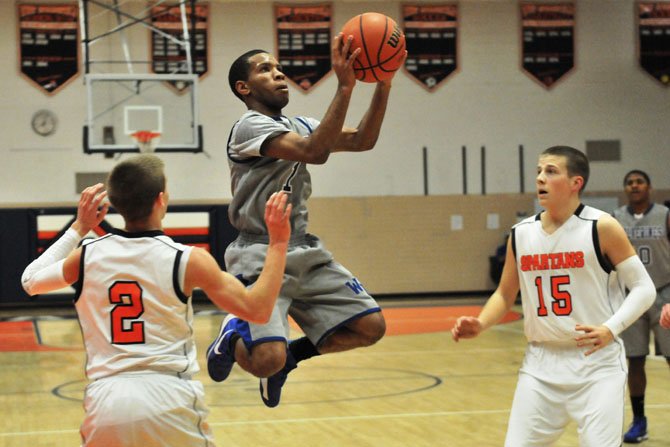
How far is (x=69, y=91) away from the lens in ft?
59.5

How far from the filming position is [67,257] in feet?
12.4

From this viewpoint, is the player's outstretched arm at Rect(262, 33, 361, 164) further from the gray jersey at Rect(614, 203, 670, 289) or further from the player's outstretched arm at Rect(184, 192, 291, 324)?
the gray jersey at Rect(614, 203, 670, 289)

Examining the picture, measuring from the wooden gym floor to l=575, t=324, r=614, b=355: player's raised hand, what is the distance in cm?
267

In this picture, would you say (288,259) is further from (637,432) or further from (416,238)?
(416,238)

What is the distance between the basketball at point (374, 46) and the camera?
4879 mm

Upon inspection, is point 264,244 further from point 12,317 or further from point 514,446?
point 12,317

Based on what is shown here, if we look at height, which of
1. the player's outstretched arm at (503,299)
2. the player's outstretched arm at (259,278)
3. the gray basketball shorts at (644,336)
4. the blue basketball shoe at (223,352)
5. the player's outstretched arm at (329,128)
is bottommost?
the gray basketball shorts at (644,336)

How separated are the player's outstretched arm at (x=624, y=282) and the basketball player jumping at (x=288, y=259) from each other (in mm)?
1198

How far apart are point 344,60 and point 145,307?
5.48ft

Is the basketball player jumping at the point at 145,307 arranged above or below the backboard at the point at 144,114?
below

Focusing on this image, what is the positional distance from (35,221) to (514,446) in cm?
1407

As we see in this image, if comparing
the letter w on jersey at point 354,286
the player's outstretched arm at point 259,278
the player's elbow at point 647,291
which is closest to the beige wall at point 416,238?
the letter w on jersey at point 354,286

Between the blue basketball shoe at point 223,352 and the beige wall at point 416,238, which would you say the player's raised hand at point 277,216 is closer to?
the blue basketball shoe at point 223,352

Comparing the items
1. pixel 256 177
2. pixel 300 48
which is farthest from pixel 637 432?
pixel 300 48
